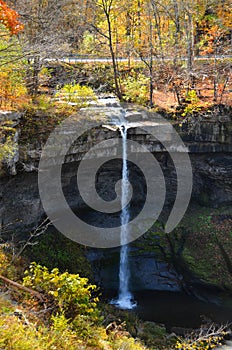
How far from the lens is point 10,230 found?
9680 mm

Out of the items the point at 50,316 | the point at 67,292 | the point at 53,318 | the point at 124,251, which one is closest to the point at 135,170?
the point at 124,251

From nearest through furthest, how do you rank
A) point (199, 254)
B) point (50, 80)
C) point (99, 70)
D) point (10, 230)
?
point (10, 230), point (199, 254), point (50, 80), point (99, 70)

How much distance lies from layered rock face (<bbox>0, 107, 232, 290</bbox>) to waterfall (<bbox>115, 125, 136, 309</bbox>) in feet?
0.77

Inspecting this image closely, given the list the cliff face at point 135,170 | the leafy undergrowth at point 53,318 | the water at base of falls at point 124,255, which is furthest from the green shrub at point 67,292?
the water at base of falls at point 124,255

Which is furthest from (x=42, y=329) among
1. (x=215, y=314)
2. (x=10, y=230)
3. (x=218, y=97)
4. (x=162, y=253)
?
(x=218, y=97)

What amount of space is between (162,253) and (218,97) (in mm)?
6619

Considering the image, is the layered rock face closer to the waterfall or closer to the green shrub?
the waterfall

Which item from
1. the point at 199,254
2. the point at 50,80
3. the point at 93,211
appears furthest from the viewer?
the point at 50,80

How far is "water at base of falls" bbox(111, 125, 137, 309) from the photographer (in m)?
10.8

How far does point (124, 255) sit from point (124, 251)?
0.50 ft

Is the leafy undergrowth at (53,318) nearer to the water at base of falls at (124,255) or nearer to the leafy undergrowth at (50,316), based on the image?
the leafy undergrowth at (50,316)

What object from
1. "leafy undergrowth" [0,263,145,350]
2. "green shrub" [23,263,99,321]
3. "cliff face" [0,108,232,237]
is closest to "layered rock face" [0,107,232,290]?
"cliff face" [0,108,232,237]

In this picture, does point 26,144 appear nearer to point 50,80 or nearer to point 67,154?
point 67,154

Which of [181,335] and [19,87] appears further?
[19,87]
